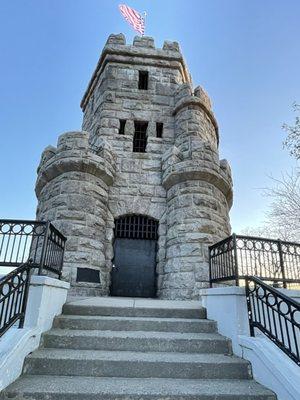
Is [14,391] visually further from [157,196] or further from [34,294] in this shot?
[157,196]

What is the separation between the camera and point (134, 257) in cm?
877

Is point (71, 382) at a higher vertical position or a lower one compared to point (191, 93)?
lower

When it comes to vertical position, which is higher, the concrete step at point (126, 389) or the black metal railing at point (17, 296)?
the black metal railing at point (17, 296)

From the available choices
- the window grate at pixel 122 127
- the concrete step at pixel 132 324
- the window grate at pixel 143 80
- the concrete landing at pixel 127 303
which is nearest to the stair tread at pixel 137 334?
the concrete step at pixel 132 324

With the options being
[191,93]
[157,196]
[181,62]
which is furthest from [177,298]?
[181,62]

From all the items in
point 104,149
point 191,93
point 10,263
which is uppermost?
point 191,93

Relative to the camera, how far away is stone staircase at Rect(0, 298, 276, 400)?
2.99 metres

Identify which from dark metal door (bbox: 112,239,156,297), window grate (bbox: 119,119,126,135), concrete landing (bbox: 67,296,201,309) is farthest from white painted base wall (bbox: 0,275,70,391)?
window grate (bbox: 119,119,126,135)

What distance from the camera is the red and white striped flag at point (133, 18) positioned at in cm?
1459

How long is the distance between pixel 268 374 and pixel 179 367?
3.62 ft

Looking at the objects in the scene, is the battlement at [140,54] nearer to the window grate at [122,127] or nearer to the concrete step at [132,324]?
the window grate at [122,127]

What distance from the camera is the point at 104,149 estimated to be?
359 inches

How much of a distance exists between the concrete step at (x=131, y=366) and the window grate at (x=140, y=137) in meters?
8.26

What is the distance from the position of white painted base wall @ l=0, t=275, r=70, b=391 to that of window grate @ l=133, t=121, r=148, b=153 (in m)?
7.05
